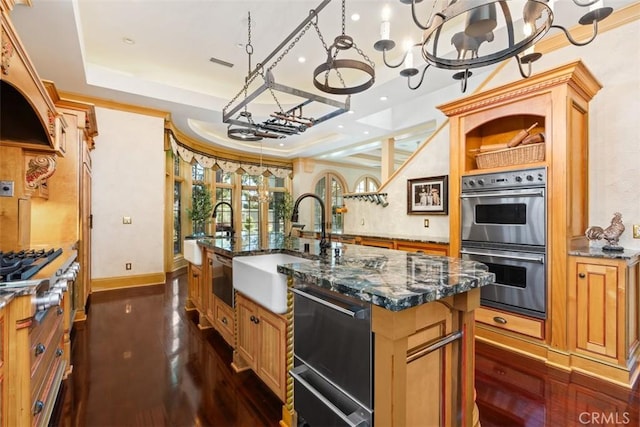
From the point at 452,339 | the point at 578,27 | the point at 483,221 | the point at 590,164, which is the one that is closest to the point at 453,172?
the point at 483,221

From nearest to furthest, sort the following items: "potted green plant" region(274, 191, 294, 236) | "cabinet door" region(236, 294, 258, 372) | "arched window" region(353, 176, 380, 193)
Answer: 1. "cabinet door" region(236, 294, 258, 372)
2. "potted green plant" region(274, 191, 294, 236)
3. "arched window" region(353, 176, 380, 193)

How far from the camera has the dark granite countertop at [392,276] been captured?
1.07 m

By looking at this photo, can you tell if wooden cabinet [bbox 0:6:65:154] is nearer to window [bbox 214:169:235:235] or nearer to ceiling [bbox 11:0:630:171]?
ceiling [bbox 11:0:630:171]

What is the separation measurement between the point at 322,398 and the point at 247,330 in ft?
2.96

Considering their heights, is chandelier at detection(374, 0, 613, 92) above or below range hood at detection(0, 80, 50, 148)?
above

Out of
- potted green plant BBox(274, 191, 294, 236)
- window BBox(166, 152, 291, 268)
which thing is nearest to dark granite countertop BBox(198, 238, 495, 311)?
window BBox(166, 152, 291, 268)

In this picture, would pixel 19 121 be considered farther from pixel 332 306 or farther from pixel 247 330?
pixel 332 306

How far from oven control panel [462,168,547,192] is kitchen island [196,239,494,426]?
55.5 inches

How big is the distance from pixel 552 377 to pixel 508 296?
655mm

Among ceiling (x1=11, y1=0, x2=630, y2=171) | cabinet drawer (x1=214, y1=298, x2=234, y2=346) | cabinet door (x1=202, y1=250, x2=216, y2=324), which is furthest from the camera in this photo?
ceiling (x1=11, y1=0, x2=630, y2=171)

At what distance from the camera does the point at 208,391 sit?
206 centimetres

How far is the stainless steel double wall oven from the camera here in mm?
2500

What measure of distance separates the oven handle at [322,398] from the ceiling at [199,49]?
9.70 ft

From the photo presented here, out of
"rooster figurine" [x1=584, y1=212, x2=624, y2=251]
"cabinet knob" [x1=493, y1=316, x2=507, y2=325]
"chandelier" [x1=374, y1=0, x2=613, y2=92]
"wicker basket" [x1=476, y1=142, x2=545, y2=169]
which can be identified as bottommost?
"cabinet knob" [x1=493, y1=316, x2=507, y2=325]
